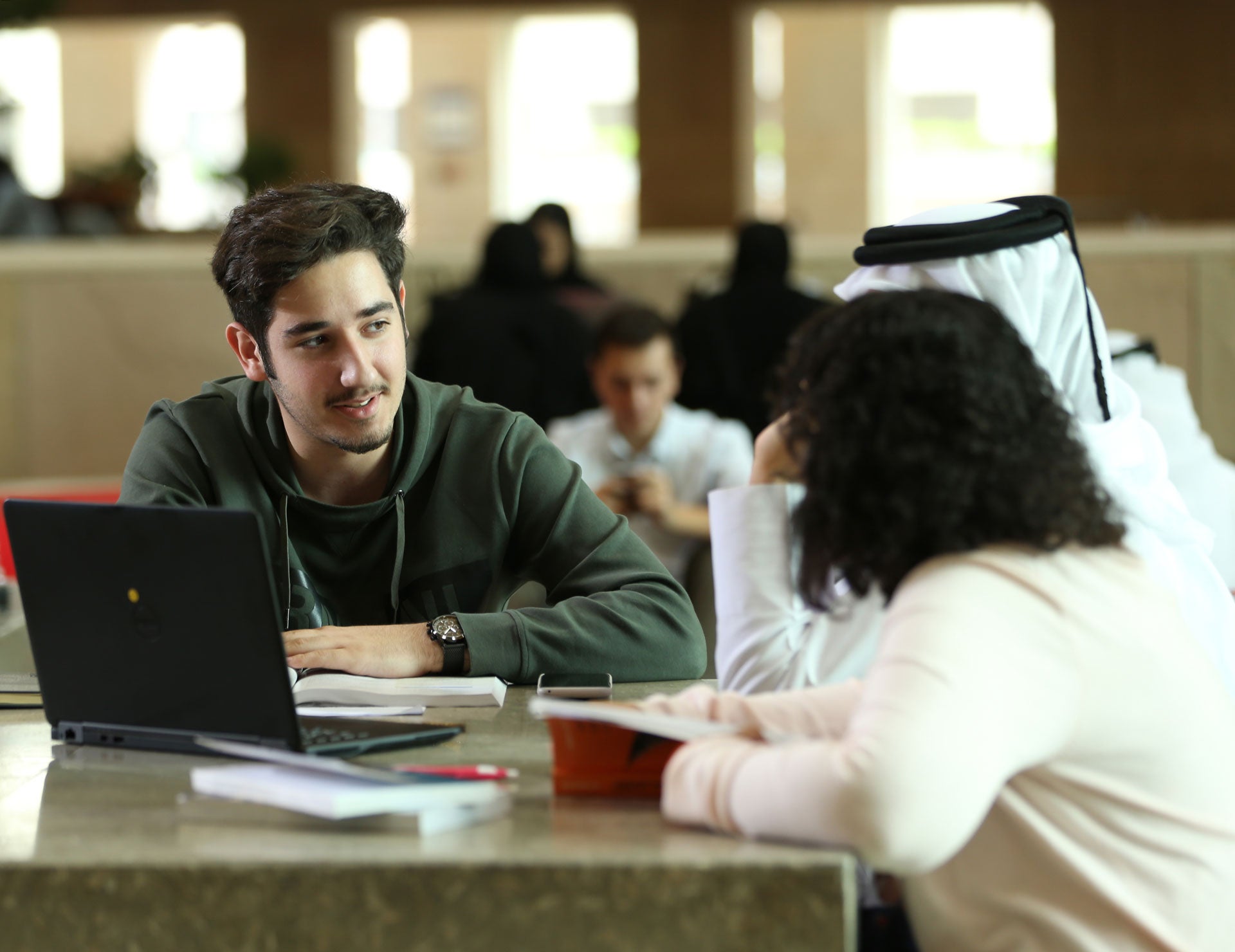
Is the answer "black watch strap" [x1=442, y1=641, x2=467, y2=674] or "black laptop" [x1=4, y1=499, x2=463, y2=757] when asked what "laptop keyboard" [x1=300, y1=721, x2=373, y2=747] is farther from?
"black watch strap" [x1=442, y1=641, x2=467, y2=674]

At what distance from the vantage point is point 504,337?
15.3 feet

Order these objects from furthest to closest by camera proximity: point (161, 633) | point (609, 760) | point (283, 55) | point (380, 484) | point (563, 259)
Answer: point (283, 55)
point (563, 259)
point (380, 484)
point (161, 633)
point (609, 760)

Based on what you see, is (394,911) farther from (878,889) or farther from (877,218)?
(877,218)

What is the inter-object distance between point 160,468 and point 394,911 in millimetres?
1080

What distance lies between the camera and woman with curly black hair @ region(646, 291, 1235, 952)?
3.67 ft

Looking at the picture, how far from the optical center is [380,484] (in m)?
2.09

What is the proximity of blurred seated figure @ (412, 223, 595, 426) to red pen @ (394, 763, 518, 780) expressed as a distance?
3.24 m

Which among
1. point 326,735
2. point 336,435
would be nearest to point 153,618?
point 326,735

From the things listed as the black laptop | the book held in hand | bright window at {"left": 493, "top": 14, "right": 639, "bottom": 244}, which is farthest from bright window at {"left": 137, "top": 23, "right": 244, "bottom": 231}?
the book held in hand

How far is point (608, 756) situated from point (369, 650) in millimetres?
595

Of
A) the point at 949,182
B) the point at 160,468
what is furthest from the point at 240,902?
the point at 949,182

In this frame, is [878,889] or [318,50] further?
[318,50]

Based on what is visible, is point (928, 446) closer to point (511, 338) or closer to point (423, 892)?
point (423, 892)

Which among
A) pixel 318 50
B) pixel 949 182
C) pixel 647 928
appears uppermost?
pixel 318 50
